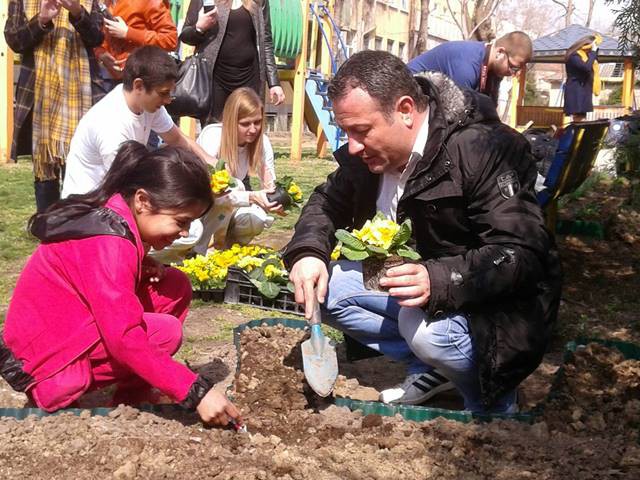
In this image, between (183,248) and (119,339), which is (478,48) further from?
(119,339)

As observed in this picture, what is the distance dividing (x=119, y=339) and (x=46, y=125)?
10.7 ft

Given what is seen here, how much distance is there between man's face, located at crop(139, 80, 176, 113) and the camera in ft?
14.6

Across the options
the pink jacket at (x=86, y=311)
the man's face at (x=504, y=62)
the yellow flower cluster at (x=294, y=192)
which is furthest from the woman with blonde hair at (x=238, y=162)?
the pink jacket at (x=86, y=311)

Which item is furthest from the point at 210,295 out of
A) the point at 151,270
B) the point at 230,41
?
the point at 230,41

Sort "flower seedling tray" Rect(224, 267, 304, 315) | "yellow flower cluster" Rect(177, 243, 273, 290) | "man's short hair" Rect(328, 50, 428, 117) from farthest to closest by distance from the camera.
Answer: "yellow flower cluster" Rect(177, 243, 273, 290) < "flower seedling tray" Rect(224, 267, 304, 315) < "man's short hair" Rect(328, 50, 428, 117)

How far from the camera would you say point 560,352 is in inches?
155

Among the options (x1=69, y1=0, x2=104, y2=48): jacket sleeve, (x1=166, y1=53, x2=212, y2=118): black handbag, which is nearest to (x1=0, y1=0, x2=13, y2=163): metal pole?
(x1=166, y1=53, x2=212, y2=118): black handbag

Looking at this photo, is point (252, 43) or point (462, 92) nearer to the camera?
point (462, 92)

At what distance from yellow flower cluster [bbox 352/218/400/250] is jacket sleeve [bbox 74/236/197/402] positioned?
768 mm

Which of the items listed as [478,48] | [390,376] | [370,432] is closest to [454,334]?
[370,432]

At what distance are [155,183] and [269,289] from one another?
1766mm

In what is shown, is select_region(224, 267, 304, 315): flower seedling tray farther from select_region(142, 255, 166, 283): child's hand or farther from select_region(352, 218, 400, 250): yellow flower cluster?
select_region(352, 218, 400, 250): yellow flower cluster

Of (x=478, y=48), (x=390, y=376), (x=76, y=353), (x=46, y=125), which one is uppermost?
(x=478, y=48)

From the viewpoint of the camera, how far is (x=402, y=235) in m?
2.91
